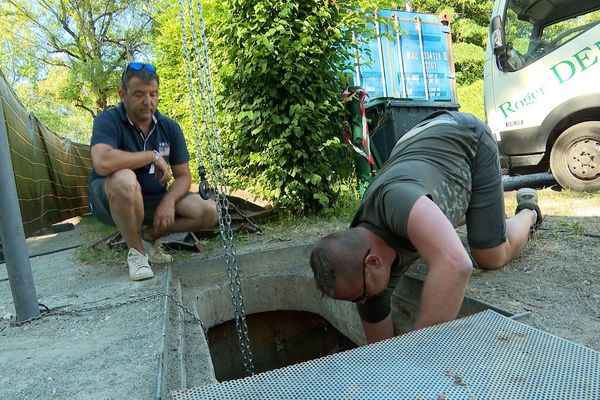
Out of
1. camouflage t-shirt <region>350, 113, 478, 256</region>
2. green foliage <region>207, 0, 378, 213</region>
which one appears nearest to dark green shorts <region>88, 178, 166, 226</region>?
green foliage <region>207, 0, 378, 213</region>

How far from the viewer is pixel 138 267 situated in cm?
282

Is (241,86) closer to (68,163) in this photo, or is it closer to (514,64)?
(514,64)

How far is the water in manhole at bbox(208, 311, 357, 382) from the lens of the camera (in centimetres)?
332

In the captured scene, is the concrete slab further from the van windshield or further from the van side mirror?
the van windshield

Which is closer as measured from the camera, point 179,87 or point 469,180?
point 469,180

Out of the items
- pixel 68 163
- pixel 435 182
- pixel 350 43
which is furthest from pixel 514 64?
pixel 68 163

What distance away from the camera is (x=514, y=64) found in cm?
574

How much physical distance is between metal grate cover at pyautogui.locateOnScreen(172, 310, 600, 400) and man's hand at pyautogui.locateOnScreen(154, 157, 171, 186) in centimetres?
198

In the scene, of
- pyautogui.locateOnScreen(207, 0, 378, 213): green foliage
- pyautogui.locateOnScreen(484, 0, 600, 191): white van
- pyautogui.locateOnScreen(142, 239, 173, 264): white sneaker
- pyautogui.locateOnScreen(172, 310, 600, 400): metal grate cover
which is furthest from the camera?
pyautogui.locateOnScreen(484, 0, 600, 191): white van

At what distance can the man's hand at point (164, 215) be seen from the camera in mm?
2996

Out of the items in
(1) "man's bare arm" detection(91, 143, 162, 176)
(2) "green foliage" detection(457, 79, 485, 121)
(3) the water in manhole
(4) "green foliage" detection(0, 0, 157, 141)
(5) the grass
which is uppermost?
(4) "green foliage" detection(0, 0, 157, 141)

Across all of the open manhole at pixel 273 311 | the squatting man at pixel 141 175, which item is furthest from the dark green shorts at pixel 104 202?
the open manhole at pixel 273 311

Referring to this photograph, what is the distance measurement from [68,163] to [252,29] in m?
7.28

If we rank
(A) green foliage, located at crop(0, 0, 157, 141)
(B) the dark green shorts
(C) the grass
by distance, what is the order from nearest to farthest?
(B) the dark green shorts, (C) the grass, (A) green foliage, located at crop(0, 0, 157, 141)
